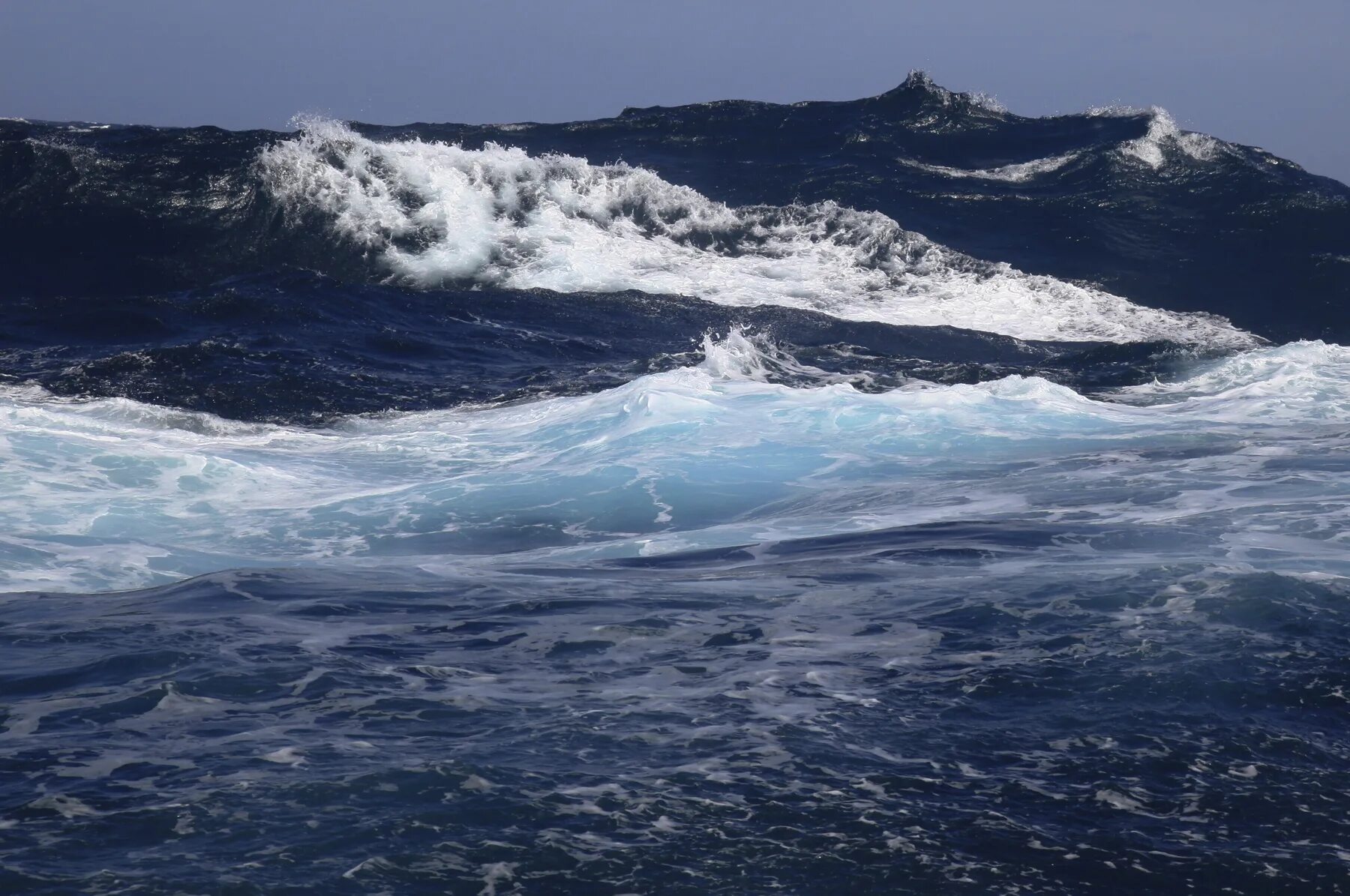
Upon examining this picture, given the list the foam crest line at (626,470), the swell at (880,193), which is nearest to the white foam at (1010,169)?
the swell at (880,193)

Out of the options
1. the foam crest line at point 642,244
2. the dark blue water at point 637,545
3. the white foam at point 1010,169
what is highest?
the white foam at point 1010,169

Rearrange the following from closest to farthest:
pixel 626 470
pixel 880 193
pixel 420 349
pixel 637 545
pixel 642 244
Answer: pixel 637 545, pixel 626 470, pixel 420 349, pixel 642 244, pixel 880 193

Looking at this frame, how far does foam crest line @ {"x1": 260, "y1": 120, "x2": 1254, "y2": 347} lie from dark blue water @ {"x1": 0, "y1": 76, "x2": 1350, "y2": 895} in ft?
0.36

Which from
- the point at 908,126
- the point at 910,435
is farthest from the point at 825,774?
the point at 908,126

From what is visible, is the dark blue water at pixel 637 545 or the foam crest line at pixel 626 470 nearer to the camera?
the dark blue water at pixel 637 545

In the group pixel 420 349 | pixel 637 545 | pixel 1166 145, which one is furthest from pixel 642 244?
pixel 637 545

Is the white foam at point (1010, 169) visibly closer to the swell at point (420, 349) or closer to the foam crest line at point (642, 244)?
the foam crest line at point (642, 244)

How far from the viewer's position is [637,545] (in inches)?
309

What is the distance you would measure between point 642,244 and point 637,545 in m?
14.8

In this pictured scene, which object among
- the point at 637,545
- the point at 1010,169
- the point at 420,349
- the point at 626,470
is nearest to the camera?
the point at 637,545

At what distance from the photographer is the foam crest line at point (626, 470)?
25.8 feet

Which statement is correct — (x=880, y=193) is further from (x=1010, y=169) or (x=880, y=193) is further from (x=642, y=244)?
(x=642, y=244)

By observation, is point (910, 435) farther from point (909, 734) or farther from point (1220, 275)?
point (1220, 275)

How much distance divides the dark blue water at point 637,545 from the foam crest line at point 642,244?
Answer: 0.36 ft
